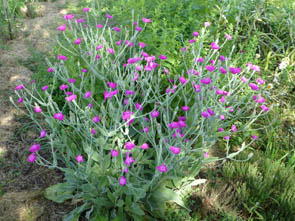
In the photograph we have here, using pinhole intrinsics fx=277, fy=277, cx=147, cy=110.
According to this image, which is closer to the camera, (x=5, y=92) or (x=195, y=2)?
(x=5, y=92)

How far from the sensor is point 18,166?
252cm

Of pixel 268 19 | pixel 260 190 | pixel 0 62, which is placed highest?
pixel 268 19

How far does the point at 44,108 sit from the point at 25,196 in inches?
42.8

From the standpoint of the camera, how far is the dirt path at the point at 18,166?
2.16m

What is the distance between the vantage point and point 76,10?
5.24 meters

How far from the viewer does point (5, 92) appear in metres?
3.29

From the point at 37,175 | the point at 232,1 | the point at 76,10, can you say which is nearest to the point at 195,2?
the point at 232,1

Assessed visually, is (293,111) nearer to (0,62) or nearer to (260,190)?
(260,190)

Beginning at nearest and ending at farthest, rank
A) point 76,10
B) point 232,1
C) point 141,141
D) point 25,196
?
point 25,196 → point 141,141 → point 232,1 → point 76,10

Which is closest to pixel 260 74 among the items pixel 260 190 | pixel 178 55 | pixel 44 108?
pixel 178 55

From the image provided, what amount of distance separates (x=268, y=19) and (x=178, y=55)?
5.77ft

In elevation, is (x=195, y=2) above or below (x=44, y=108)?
above

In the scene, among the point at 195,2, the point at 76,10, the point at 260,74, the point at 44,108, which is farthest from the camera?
the point at 76,10

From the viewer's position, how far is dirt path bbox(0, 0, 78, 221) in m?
2.16
